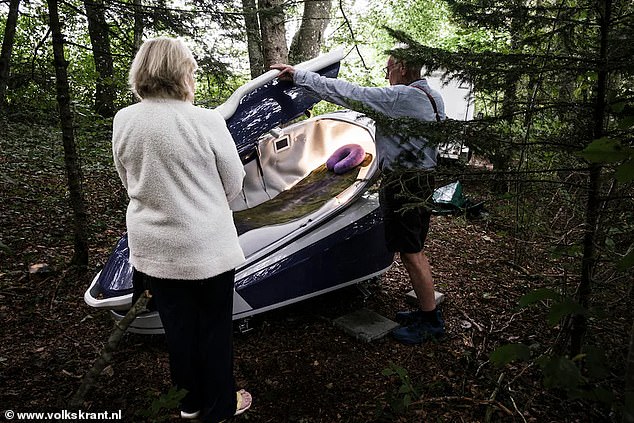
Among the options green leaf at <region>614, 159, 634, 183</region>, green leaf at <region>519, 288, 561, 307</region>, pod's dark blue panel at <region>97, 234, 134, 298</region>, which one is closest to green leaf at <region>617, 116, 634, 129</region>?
green leaf at <region>614, 159, 634, 183</region>

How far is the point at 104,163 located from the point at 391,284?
4994 millimetres

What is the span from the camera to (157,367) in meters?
2.66

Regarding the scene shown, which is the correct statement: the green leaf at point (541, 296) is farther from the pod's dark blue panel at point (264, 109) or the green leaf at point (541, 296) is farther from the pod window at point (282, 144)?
the pod window at point (282, 144)

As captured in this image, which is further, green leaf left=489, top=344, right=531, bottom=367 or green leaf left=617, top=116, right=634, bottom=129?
green leaf left=617, top=116, right=634, bottom=129

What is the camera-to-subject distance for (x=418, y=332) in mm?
3025

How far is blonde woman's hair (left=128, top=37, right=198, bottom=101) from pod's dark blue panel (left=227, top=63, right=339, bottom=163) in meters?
1.14

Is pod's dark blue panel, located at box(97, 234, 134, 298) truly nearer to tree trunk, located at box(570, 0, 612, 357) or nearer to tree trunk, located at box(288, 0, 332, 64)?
tree trunk, located at box(570, 0, 612, 357)

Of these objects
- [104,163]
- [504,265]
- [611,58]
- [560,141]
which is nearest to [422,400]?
[560,141]

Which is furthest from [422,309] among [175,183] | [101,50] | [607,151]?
[101,50]

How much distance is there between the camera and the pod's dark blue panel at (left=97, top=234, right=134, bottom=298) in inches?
106

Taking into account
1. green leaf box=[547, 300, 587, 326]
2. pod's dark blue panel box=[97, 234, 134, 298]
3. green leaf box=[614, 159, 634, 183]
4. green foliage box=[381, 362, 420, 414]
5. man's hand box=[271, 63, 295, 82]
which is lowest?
green foliage box=[381, 362, 420, 414]

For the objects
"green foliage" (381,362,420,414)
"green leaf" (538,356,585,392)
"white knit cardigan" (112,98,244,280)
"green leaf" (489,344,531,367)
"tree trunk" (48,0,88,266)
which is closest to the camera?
"green leaf" (538,356,585,392)

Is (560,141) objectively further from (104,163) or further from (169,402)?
(104,163)

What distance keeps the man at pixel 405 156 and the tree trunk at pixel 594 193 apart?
787mm
